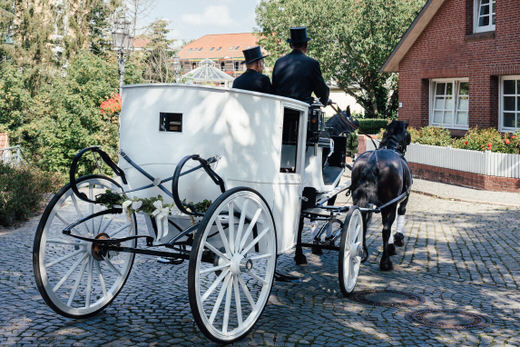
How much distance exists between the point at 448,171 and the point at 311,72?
482 inches

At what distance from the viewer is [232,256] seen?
15.2ft

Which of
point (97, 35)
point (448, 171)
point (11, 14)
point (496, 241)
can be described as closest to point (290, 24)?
point (97, 35)

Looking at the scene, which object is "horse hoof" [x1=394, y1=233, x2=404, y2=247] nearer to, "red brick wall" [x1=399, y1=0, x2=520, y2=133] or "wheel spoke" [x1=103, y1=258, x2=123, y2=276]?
"wheel spoke" [x1=103, y1=258, x2=123, y2=276]

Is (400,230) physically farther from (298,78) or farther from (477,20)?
(477,20)

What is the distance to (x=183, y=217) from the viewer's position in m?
5.19

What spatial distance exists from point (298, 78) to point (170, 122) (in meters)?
2.04

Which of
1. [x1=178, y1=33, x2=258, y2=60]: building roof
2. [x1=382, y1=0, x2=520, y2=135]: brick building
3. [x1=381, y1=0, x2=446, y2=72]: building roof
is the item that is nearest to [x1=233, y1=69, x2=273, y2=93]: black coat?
[x1=382, y1=0, x2=520, y2=135]: brick building

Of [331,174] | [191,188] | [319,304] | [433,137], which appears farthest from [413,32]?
[191,188]

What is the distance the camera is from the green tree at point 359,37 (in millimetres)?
36688

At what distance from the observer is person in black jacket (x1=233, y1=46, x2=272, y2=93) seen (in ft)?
19.9

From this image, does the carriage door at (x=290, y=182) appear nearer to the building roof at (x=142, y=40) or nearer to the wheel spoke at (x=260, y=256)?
the wheel spoke at (x=260, y=256)

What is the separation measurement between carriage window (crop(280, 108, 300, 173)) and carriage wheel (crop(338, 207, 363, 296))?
0.80 meters

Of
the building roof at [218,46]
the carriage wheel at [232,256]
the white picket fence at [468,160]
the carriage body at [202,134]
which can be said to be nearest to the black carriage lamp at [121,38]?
the white picket fence at [468,160]

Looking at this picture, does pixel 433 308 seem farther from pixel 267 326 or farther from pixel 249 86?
pixel 249 86
